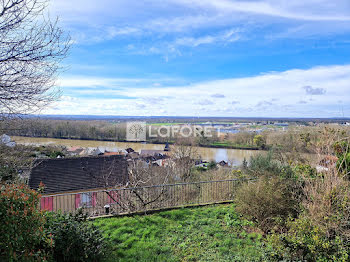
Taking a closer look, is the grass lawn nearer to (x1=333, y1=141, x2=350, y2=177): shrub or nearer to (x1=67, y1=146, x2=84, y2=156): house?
(x1=333, y1=141, x2=350, y2=177): shrub

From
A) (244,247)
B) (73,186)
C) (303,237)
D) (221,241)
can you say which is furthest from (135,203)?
(73,186)

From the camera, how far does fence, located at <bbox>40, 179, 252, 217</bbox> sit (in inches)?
245

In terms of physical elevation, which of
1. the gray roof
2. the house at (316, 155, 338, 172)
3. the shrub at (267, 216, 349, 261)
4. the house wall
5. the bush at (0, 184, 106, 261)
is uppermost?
the house at (316, 155, 338, 172)

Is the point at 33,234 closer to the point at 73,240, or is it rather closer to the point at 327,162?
the point at 73,240

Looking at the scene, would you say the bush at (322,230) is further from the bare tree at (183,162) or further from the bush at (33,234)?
the bare tree at (183,162)

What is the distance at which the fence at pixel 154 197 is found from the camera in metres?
6.22

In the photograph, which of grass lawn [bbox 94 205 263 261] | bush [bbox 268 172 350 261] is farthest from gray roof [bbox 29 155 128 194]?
bush [bbox 268 172 350 261]

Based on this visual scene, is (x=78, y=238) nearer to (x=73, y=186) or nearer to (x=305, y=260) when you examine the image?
(x=305, y=260)

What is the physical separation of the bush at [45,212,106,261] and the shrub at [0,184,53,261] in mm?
624

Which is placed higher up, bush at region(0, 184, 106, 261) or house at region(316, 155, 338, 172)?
house at region(316, 155, 338, 172)

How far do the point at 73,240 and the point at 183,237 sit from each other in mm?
2214

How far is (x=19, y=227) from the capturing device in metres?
2.50

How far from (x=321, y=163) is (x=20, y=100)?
6263 millimetres

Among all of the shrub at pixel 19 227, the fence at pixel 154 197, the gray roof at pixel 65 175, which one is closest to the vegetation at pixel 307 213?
the fence at pixel 154 197
